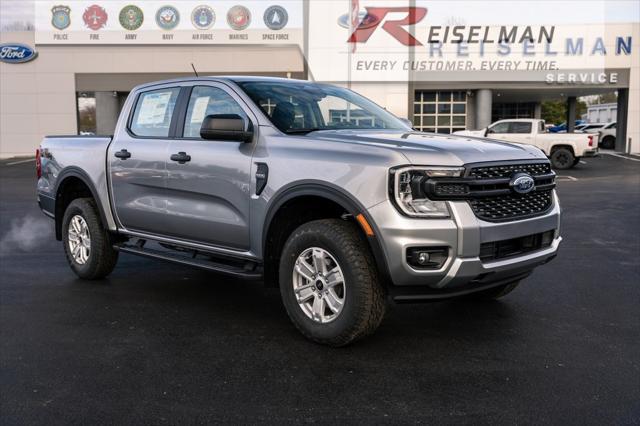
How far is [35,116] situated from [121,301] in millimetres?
32529

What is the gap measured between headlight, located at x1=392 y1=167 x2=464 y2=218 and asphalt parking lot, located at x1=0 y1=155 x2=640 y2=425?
986 mm

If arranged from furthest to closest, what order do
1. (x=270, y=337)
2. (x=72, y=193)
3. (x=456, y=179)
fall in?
(x=72, y=193) < (x=270, y=337) < (x=456, y=179)

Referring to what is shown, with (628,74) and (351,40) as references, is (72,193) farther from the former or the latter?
(628,74)

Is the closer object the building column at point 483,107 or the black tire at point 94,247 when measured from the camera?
the black tire at point 94,247

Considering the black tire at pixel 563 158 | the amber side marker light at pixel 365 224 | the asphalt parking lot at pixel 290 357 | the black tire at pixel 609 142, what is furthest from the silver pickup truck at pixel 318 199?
the black tire at pixel 609 142

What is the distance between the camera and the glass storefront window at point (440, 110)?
37.2 metres

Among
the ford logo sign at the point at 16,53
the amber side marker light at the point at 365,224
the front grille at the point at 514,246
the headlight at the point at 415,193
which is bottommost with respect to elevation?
the front grille at the point at 514,246

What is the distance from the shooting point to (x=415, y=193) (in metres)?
4.07

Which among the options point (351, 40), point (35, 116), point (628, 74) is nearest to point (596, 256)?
point (351, 40)

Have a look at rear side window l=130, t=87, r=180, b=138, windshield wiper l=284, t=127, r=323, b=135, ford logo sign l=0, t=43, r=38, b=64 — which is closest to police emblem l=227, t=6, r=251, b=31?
ford logo sign l=0, t=43, r=38, b=64

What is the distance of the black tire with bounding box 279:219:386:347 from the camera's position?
4211 millimetres

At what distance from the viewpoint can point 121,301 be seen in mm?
5852

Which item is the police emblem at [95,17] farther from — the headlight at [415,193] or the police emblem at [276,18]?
the headlight at [415,193]

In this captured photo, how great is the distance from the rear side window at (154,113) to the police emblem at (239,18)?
2849 cm
